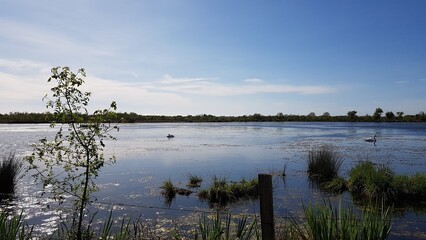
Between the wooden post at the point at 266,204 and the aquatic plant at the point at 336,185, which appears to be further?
the aquatic plant at the point at 336,185

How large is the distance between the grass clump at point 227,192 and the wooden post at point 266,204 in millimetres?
8145

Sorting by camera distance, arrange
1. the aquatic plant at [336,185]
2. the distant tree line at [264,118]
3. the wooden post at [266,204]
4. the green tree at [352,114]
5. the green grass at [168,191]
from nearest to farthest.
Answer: the wooden post at [266,204] → the green grass at [168,191] → the aquatic plant at [336,185] → the distant tree line at [264,118] → the green tree at [352,114]

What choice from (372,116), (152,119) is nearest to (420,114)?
(372,116)

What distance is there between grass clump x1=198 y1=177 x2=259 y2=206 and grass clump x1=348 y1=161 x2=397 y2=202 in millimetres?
4303

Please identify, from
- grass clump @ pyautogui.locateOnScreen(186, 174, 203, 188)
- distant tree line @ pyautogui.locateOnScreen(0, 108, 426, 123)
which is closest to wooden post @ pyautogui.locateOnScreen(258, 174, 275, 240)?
grass clump @ pyautogui.locateOnScreen(186, 174, 203, 188)

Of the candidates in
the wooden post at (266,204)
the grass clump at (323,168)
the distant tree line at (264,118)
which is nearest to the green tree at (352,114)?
the distant tree line at (264,118)

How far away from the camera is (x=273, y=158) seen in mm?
25469

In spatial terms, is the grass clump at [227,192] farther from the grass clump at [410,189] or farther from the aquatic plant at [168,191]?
the grass clump at [410,189]

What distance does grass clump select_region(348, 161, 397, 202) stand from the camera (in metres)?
13.3

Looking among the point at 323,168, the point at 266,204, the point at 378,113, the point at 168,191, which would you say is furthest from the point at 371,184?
the point at 378,113

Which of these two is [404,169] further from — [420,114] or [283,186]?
[420,114]

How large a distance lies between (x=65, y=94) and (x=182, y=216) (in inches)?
267

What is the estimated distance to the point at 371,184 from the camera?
13.7 m

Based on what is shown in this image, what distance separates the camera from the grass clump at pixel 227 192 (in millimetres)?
13820
